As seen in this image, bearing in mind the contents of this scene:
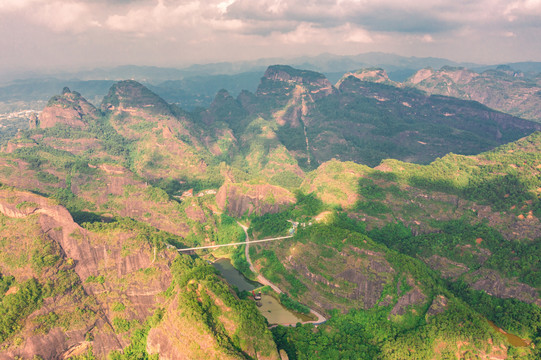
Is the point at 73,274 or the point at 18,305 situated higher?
the point at 73,274

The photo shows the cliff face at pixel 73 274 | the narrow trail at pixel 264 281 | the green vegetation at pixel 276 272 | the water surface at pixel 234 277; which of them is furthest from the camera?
the water surface at pixel 234 277

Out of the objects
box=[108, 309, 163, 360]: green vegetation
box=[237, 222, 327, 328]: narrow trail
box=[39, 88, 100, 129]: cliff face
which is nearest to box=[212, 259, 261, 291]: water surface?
box=[237, 222, 327, 328]: narrow trail

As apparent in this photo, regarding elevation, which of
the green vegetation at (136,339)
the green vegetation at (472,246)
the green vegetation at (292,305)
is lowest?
the green vegetation at (292,305)

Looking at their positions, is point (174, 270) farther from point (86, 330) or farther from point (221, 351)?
point (221, 351)

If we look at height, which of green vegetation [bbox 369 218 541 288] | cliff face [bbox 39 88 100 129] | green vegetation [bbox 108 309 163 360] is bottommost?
green vegetation [bbox 108 309 163 360]

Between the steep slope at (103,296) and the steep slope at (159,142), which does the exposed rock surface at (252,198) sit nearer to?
the steep slope at (159,142)

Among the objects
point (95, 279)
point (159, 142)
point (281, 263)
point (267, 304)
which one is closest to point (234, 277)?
point (281, 263)

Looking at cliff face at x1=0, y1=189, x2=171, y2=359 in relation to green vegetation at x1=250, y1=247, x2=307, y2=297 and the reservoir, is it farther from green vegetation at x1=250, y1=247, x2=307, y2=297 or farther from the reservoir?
green vegetation at x1=250, y1=247, x2=307, y2=297

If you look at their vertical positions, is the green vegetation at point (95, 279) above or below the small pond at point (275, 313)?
above

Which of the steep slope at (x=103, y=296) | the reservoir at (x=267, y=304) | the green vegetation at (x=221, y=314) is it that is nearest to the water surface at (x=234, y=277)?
the reservoir at (x=267, y=304)

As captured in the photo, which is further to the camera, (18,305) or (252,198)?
(252,198)

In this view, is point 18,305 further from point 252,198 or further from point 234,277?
point 252,198

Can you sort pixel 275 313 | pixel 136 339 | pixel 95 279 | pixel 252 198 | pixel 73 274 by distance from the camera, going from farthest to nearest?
pixel 252 198 → pixel 275 313 → pixel 95 279 → pixel 73 274 → pixel 136 339
